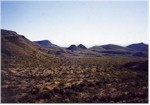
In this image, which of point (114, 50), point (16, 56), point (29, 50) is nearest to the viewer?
point (16, 56)

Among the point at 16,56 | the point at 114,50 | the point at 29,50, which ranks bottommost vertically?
the point at 114,50

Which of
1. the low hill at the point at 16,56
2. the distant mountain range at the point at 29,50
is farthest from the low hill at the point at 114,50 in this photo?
the low hill at the point at 16,56

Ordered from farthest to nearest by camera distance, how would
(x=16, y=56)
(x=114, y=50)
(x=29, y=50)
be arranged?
(x=114, y=50)
(x=29, y=50)
(x=16, y=56)

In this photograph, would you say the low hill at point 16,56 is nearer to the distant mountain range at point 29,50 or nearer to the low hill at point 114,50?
the distant mountain range at point 29,50

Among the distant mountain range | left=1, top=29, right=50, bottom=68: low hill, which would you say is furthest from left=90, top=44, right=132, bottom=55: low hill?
left=1, top=29, right=50, bottom=68: low hill

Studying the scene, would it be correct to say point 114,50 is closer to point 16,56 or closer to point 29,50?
point 29,50

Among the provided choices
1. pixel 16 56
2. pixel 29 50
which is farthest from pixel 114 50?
pixel 16 56

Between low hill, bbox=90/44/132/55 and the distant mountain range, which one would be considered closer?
the distant mountain range

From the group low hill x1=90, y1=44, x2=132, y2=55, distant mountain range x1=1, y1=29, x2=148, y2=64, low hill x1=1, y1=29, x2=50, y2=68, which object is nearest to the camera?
low hill x1=1, y1=29, x2=50, y2=68

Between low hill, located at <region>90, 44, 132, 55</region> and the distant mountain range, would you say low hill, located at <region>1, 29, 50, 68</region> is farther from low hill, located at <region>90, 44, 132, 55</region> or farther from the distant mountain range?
low hill, located at <region>90, 44, 132, 55</region>

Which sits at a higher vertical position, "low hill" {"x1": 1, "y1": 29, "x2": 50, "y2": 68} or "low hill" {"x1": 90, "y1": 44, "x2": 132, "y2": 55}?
"low hill" {"x1": 1, "y1": 29, "x2": 50, "y2": 68}

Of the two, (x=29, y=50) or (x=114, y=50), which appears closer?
(x=29, y=50)

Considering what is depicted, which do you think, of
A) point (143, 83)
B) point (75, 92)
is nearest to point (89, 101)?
point (75, 92)

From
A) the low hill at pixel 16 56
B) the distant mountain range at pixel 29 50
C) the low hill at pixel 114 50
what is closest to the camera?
the low hill at pixel 16 56
